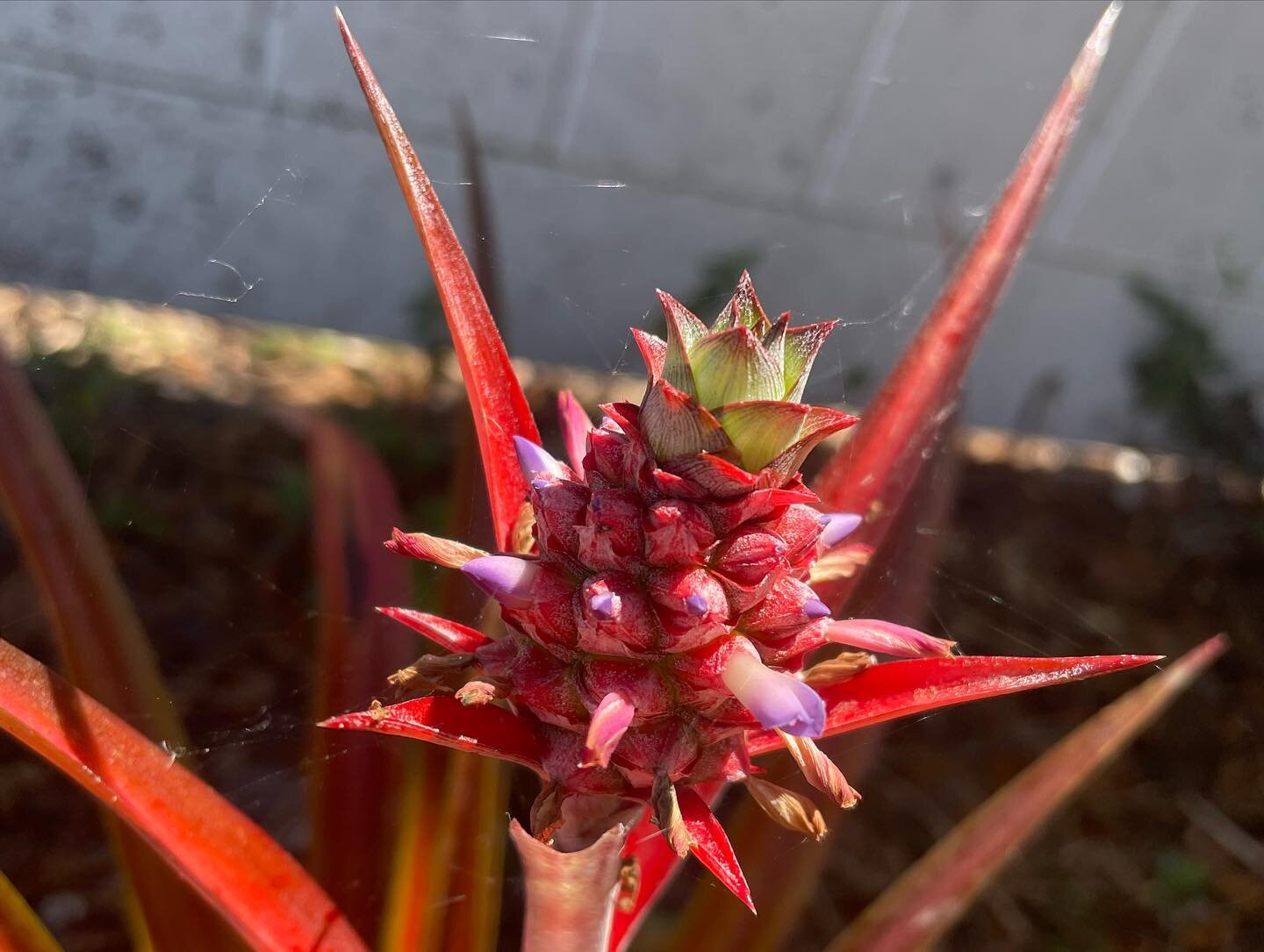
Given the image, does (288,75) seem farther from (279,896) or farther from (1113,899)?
(1113,899)

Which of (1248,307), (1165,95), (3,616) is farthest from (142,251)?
(1248,307)

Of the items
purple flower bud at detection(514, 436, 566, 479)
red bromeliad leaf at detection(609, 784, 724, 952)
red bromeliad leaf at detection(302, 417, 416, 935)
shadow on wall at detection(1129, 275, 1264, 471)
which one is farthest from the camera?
shadow on wall at detection(1129, 275, 1264, 471)

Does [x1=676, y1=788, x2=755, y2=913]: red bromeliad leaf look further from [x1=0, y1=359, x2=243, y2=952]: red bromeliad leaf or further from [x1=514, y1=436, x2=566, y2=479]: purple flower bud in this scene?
[x1=0, y1=359, x2=243, y2=952]: red bromeliad leaf

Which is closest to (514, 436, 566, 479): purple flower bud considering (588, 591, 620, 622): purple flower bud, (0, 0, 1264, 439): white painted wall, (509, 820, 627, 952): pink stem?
(588, 591, 620, 622): purple flower bud

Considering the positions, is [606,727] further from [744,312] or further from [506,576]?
[744,312]

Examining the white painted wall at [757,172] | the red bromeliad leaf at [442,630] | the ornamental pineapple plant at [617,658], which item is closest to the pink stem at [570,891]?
the ornamental pineapple plant at [617,658]

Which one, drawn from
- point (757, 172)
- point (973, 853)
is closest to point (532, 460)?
point (973, 853)
